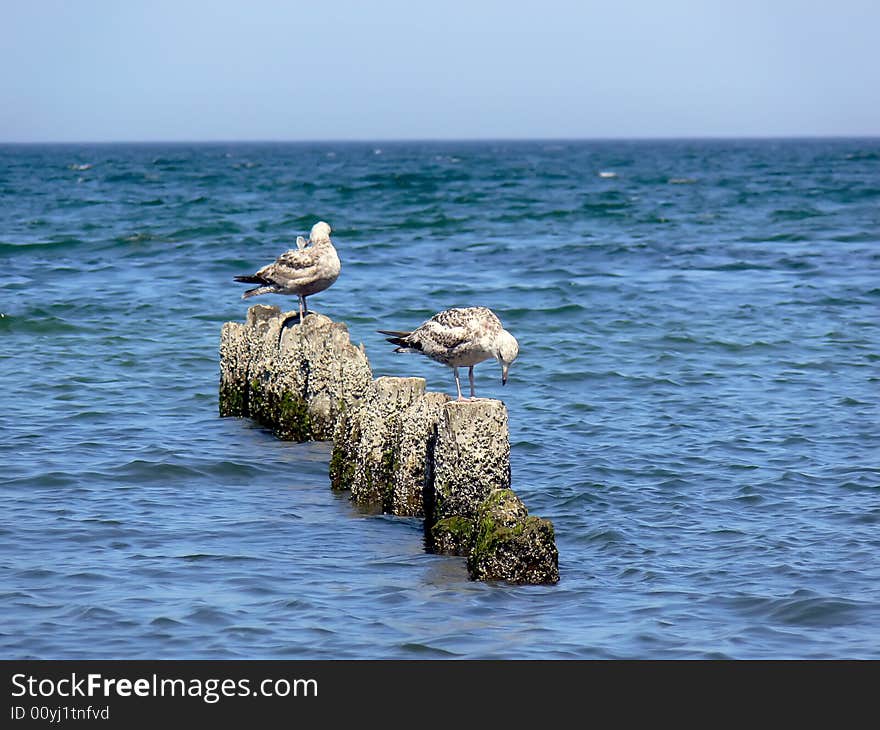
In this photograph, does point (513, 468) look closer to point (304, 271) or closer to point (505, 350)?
point (505, 350)

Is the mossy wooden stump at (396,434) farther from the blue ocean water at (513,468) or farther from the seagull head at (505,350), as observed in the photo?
the seagull head at (505,350)

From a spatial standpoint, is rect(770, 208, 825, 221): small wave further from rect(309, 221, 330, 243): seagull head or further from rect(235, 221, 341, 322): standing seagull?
rect(235, 221, 341, 322): standing seagull

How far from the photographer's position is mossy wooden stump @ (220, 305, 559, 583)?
7926 mm

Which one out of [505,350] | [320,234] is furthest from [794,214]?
[505,350]

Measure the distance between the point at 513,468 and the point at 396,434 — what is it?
6.75ft

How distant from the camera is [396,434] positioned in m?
9.31

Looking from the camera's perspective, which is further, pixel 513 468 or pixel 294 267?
pixel 294 267

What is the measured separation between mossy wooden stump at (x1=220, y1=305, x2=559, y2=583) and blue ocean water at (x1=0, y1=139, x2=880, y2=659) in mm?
207

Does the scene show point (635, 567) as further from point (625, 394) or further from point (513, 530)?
point (625, 394)

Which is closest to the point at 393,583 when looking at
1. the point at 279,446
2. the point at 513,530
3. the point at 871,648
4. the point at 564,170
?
the point at 513,530

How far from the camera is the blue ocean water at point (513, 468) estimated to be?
7.29 m

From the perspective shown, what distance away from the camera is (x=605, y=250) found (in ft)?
96.6

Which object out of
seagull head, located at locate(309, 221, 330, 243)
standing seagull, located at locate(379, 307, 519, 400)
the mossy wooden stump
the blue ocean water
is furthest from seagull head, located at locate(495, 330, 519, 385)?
seagull head, located at locate(309, 221, 330, 243)
